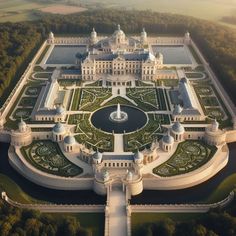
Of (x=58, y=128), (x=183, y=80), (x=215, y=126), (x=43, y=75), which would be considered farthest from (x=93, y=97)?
(x=215, y=126)

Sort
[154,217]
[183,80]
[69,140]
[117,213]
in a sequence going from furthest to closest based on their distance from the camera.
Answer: [183,80] → [69,140] → [117,213] → [154,217]

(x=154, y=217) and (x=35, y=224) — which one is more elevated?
(x=35, y=224)

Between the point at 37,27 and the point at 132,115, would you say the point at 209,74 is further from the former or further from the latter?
the point at 37,27

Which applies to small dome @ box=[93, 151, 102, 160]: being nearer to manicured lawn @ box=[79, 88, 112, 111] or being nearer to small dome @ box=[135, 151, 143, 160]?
small dome @ box=[135, 151, 143, 160]

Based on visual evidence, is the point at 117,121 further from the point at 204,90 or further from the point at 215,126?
the point at 204,90

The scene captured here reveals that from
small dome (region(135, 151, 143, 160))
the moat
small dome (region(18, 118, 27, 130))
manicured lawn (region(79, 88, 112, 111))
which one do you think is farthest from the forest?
small dome (region(18, 118, 27, 130))

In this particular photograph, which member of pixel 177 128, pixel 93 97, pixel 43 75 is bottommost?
pixel 177 128

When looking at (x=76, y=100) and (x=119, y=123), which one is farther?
(x=76, y=100)
